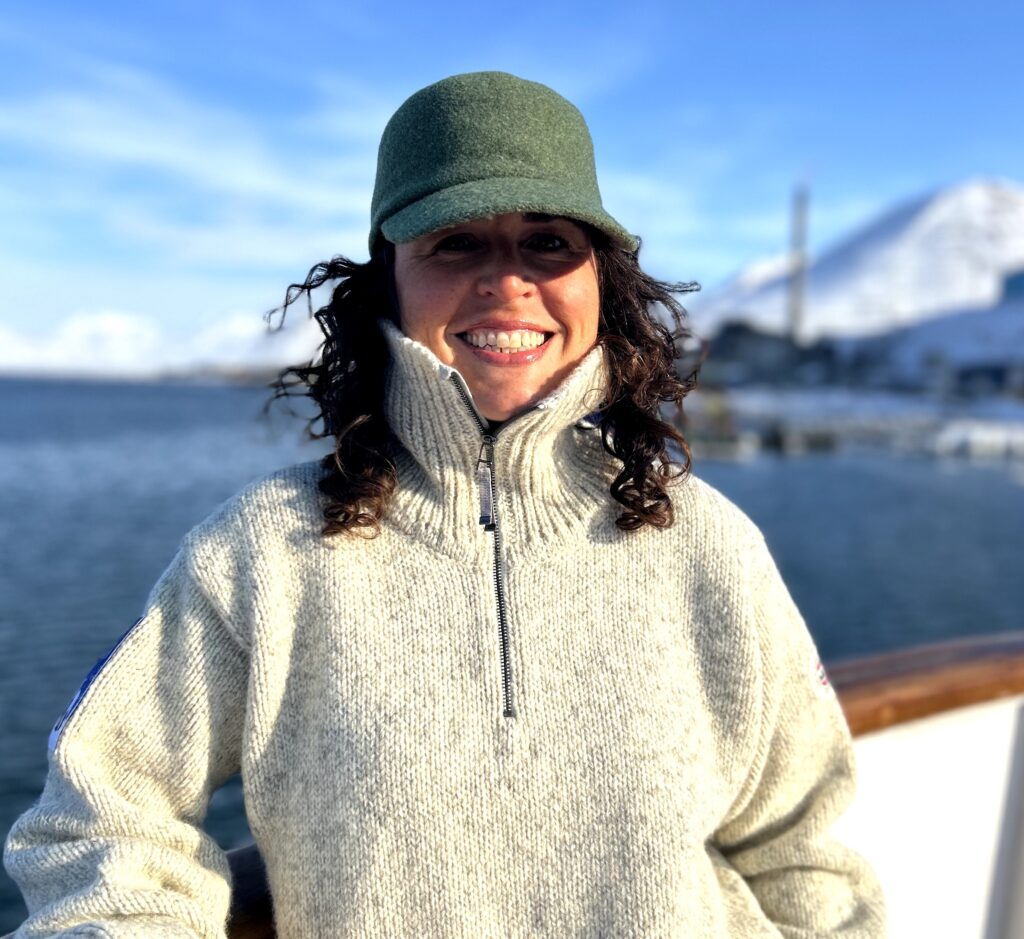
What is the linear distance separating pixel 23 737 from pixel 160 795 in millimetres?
7890

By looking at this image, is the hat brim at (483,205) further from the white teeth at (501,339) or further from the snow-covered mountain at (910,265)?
the snow-covered mountain at (910,265)

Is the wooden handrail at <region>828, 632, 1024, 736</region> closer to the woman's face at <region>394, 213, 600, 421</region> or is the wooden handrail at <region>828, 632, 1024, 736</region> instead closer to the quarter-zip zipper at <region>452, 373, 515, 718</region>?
the quarter-zip zipper at <region>452, 373, 515, 718</region>

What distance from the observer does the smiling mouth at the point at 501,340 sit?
1277mm

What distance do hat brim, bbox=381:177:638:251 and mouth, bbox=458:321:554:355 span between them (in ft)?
0.50

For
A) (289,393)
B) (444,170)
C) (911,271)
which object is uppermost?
(911,271)

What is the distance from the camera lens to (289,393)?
169cm

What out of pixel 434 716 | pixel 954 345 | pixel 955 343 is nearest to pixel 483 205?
pixel 434 716

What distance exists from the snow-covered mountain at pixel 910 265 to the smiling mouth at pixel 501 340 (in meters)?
125

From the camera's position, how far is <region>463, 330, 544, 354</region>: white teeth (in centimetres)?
128

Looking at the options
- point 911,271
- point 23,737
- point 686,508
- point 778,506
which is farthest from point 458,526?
point 911,271

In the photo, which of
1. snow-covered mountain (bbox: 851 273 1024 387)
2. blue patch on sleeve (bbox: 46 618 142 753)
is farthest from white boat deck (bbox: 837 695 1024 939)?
snow-covered mountain (bbox: 851 273 1024 387)

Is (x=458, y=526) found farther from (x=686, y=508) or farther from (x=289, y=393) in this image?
(x=289, y=393)

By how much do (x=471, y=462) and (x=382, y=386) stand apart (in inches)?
7.5

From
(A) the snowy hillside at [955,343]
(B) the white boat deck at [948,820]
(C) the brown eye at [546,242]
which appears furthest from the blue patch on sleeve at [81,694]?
(A) the snowy hillside at [955,343]
